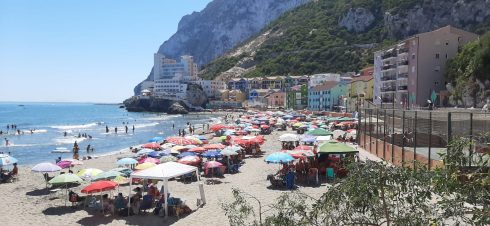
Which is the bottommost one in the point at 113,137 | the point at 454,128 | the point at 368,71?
the point at 113,137

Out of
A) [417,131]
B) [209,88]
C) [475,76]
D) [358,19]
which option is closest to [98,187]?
[417,131]

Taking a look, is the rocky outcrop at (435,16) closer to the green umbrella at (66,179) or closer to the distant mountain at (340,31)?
the distant mountain at (340,31)

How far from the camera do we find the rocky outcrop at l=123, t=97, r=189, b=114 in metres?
140

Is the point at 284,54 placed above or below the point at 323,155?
above

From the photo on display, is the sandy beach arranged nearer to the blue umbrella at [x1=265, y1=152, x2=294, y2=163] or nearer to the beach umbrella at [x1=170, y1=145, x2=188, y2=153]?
the blue umbrella at [x1=265, y1=152, x2=294, y2=163]

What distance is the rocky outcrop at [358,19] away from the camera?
460 ft

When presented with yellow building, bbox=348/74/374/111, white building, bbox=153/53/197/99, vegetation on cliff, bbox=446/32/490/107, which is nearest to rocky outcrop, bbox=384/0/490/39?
yellow building, bbox=348/74/374/111

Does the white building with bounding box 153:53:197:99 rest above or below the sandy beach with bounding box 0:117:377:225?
above

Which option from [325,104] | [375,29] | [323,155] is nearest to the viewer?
[323,155]

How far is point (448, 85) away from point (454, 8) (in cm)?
5965

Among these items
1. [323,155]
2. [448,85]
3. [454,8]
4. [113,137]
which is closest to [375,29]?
[454,8]

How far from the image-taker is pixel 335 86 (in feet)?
312

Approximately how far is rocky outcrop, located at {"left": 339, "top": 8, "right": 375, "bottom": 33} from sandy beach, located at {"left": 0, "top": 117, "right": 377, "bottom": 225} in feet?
404

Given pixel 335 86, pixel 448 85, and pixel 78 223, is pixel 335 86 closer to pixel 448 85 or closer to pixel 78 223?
pixel 448 85
